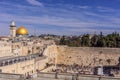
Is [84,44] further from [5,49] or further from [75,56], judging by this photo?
[5,49]

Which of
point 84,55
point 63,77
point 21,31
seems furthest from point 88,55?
point 21,31

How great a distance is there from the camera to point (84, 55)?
34.7 meters

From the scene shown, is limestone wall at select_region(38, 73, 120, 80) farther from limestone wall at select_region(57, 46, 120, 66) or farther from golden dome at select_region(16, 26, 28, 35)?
golden dome at select_region(16, 26, 28, 35)

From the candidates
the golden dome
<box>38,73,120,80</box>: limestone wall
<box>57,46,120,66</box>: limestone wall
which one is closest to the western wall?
<box>57,46,120,66</box>: limestone wall

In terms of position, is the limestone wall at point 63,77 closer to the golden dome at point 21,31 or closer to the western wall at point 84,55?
the western wall at point 84,55

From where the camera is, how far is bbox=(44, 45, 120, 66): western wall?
1320 inches

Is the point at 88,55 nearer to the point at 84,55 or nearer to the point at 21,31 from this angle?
the point at 84,55

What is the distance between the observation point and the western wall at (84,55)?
33531mm

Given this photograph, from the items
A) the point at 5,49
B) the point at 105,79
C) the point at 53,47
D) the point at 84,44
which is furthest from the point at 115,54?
the point at 105,79

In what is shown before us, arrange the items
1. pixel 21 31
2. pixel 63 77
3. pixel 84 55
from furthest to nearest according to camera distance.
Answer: pixel 21 31
pixel 84 55
pixel 63 77

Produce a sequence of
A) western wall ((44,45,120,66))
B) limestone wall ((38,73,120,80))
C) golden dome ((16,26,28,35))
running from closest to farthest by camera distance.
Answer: limestone wall ((38,73,120,80)), western wall ((44,45,120,66)), golden dome ((16,26,28,35))

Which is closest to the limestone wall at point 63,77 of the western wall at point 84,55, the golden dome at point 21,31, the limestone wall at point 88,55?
the western wall at point 84,55

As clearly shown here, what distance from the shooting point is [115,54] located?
33.5 meters

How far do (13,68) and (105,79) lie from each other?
409 inches
